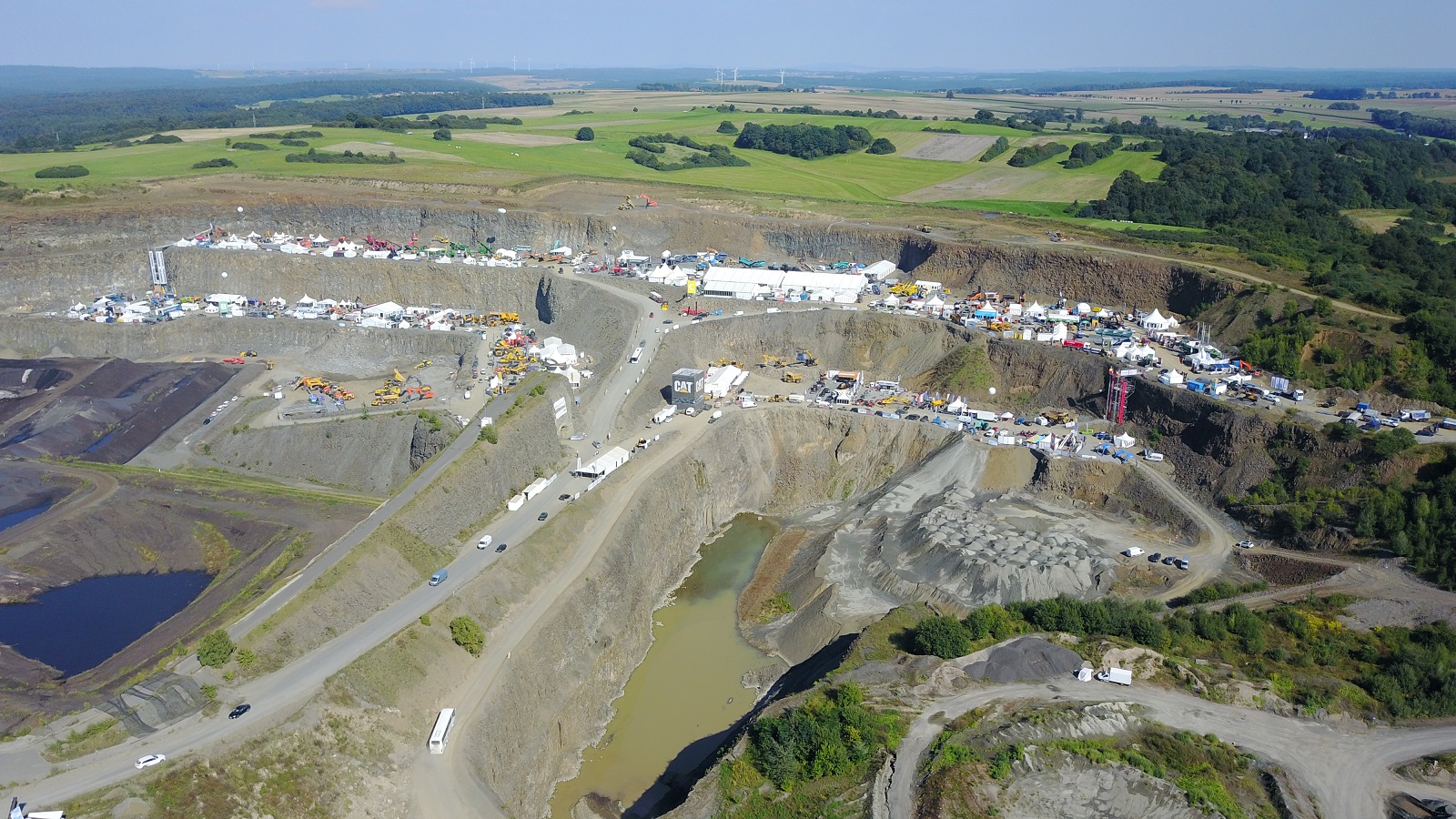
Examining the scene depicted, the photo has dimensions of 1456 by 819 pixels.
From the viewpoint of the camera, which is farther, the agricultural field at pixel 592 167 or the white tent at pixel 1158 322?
the agricultural field at pixel 592 167

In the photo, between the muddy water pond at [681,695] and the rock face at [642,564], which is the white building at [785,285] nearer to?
the rock face at [642,564]

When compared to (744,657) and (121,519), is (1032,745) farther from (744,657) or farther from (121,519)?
(121,519)

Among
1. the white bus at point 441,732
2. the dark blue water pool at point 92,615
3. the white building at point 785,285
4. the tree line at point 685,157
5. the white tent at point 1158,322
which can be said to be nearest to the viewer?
the white bus at point 441,732

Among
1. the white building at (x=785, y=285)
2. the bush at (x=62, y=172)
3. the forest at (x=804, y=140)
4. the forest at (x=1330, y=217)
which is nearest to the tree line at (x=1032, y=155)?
the forest at (x=1330, y=217)

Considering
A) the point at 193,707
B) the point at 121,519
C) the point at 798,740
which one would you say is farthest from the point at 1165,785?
the point at 121,519

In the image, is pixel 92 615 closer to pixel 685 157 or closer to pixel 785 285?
pixel 785 285

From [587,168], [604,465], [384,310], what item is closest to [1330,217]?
[604,465]
